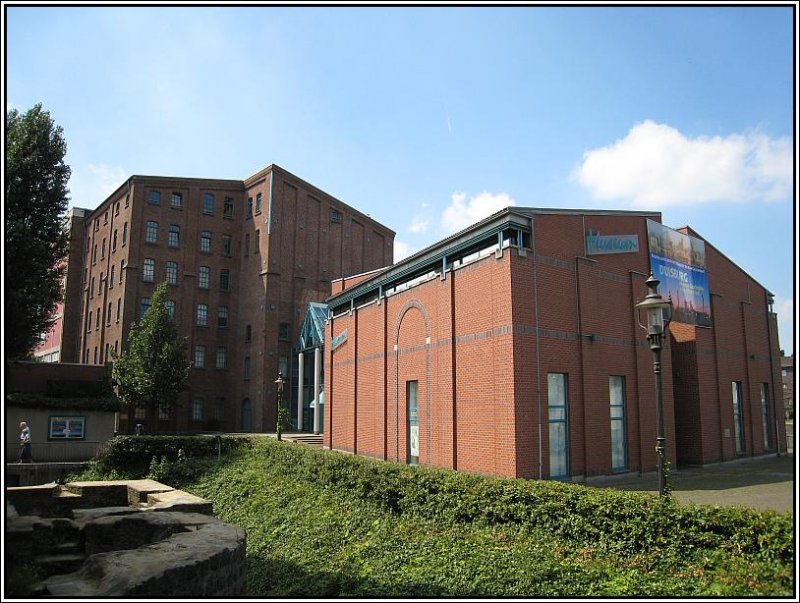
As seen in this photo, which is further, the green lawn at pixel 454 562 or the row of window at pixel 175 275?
the row of window at pixel 175 275

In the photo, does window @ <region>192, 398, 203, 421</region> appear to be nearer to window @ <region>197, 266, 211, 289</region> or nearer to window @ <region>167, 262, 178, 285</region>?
window @ <region>197, 266, 211, 289</region>

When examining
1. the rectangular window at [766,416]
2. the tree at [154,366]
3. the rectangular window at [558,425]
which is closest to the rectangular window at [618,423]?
the rectangular window at [558,425]

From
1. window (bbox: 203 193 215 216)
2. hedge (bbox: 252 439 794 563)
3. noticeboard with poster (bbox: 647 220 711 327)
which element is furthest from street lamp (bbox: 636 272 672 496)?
window (bbox: 203 193 215 216)

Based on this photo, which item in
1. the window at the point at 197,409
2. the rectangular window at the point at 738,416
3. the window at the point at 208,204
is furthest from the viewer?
the window at the point at 208,204

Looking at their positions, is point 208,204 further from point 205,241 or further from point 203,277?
point 203,277

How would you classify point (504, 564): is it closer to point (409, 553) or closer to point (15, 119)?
point (409, 553)

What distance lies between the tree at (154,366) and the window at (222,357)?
7668 millimetres

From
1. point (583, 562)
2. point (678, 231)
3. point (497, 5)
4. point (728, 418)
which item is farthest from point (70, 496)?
point (728, 418)

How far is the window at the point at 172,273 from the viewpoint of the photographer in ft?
153

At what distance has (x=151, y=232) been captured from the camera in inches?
1841

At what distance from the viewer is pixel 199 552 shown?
8.35 metres

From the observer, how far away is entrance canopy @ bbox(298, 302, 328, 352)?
39688 millimetres

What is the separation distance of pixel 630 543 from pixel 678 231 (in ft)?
53.3

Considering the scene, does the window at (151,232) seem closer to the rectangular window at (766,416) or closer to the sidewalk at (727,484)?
the sidewalk at (727,484)
